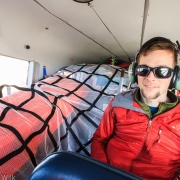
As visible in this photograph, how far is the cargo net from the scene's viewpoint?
0.88 meters

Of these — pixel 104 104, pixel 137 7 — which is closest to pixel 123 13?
pixel 137 7

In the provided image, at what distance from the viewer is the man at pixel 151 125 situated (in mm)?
839

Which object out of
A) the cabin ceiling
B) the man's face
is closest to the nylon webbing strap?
the cabin ceiling

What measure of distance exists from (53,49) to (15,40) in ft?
1.99

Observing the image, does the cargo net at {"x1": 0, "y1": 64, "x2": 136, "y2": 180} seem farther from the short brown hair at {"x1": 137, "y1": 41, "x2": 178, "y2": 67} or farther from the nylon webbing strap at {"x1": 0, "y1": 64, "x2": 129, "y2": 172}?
A: the short brown hair at {"x1": 137, "y1": 41, "x2": 178, "y2": 67}

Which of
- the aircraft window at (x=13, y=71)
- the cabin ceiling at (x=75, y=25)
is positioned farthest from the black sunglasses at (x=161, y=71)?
the aircraft window at (x=13, y=71)

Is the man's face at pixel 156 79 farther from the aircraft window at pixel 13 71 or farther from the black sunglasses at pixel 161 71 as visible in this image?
the aircraft window at pixel 13 71

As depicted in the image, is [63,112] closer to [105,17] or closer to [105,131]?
[105,131]

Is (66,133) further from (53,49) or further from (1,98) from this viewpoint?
(53,49)

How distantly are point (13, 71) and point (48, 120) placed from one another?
1169 mm

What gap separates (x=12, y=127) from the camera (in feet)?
3.08

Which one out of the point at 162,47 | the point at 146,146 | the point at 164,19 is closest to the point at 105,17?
the point at 164,19

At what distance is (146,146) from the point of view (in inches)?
33.7

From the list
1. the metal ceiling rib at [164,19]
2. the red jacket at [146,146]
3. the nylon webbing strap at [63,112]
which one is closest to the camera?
the red jacket at [146,146]
